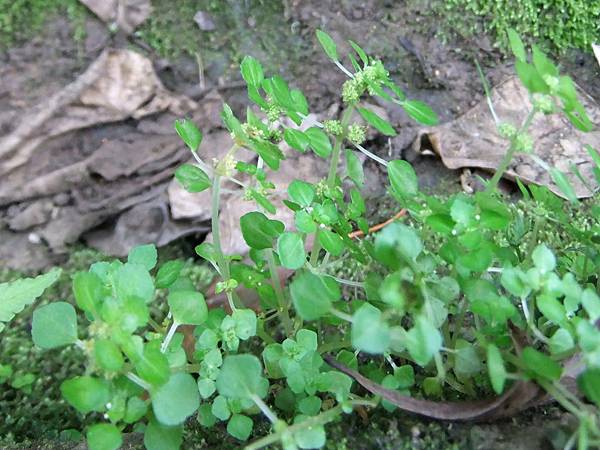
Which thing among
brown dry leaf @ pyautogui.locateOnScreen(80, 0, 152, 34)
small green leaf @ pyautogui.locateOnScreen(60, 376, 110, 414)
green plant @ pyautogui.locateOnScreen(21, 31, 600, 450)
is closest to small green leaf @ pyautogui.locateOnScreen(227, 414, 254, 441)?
green plant @ pyautogui.locateOnScreen(21, 31, 600, 450)

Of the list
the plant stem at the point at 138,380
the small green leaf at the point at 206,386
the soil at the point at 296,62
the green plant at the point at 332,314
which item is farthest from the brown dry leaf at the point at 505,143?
the plant stem at the point at 138,380

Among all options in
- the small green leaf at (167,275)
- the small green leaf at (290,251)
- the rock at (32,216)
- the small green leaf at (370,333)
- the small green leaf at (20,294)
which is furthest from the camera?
the rock at (32,216)

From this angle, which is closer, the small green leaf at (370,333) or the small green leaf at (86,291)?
the small green leaf at (370,333)

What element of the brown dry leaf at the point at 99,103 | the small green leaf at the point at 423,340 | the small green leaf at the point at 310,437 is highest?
the small green leaf at the point at 423,340

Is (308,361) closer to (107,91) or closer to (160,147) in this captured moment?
(160,147)

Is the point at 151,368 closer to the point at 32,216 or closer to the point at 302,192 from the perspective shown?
the point at 302,192

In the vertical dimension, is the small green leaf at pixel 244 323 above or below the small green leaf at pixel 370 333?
below

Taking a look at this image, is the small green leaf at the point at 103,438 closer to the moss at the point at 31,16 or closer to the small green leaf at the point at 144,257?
the small green leaf at the point at 144,257
